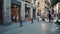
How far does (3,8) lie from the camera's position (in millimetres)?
27250

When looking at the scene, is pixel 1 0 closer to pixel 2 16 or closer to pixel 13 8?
pixel 2 16


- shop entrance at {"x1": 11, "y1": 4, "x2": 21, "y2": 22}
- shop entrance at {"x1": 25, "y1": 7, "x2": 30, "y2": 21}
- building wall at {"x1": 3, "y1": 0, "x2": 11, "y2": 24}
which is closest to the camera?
building wall at {"x1": 3, "y1": 0, "x2": 11, "y2": 24}

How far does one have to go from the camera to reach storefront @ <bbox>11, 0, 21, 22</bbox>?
3315 cm

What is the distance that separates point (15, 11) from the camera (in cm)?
3528

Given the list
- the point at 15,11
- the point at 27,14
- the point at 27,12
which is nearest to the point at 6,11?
the point at 15,11

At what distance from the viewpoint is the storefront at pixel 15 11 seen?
109ft

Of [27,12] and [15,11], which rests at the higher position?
[15,11]

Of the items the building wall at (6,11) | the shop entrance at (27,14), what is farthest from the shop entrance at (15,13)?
the building wall at (6,11)

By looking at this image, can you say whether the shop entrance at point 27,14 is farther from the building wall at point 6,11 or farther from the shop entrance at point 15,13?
the building wall at point 6,11

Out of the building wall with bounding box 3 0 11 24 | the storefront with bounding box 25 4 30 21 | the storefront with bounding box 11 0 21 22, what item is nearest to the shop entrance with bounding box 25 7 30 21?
the storefront with bounding box 25 4 30 21

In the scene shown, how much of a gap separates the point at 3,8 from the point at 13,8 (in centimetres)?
721

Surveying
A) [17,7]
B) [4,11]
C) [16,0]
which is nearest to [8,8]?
[4,11]

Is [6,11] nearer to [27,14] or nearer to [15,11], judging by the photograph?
[15,11]

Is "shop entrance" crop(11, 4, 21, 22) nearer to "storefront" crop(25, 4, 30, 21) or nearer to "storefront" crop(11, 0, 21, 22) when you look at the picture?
"storefront" crop(11, 0, 21, 22)
